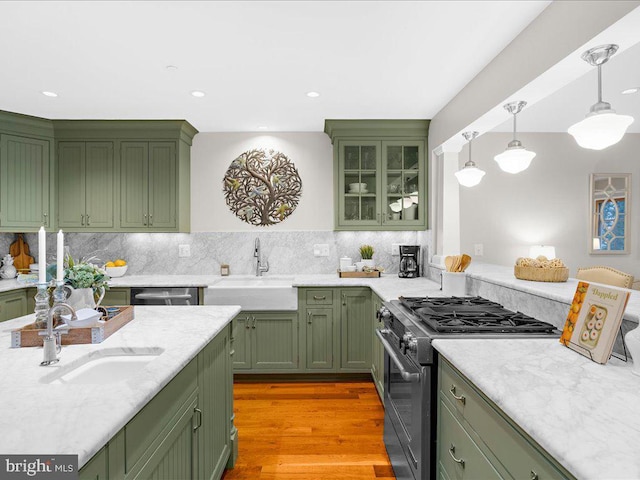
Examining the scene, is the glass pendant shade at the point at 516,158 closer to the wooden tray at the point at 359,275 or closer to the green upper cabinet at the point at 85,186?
the wooden tray at the point at 359,275

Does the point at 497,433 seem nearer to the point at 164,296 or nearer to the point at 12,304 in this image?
the point at 164,296

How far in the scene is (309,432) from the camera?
2.65 metres

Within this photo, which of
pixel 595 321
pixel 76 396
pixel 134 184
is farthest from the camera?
pixel 134 184

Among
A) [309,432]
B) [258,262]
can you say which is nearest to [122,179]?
[258,262]

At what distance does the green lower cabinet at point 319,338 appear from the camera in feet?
11.6

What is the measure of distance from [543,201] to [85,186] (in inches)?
193

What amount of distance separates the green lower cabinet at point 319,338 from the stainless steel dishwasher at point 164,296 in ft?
3.47

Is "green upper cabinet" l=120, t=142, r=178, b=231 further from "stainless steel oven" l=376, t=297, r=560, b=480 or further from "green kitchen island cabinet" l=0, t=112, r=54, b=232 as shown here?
"stainless steel oven" l=376, t=297, r=560, b=480

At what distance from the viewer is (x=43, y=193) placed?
3.68 metres

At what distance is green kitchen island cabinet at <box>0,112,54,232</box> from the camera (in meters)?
3.46

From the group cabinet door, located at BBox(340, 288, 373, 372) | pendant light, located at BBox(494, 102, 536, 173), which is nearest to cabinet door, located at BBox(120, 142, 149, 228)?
cabinet door, located at BBox(340, 288, 373, 372)

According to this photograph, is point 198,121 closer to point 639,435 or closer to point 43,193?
point 43,193

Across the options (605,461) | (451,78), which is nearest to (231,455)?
(605,461)

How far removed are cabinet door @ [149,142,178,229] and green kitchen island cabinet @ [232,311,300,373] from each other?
1.27m
